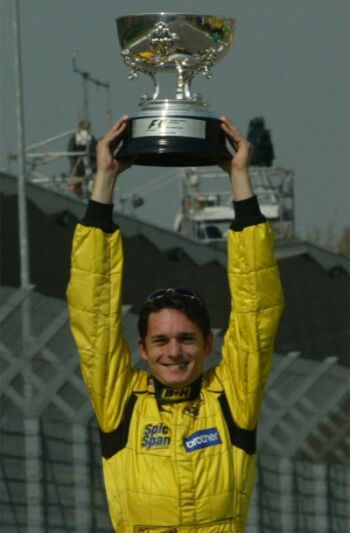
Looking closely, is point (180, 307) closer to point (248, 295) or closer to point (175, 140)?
point (248, 295)

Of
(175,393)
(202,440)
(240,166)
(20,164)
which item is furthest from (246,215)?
(20,164)

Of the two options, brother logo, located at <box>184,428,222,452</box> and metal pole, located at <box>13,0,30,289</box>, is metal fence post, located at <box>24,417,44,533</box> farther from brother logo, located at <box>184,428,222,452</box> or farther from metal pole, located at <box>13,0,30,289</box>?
metal pole, located at <box>13,0,30,289</box>

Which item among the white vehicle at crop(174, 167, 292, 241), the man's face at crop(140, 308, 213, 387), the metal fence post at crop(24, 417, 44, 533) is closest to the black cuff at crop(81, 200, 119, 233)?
the man's face at crop(140, 308, 213, 387)

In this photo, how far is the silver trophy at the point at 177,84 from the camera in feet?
24.2

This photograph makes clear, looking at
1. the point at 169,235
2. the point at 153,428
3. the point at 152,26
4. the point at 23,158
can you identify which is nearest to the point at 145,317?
the point at 153,428

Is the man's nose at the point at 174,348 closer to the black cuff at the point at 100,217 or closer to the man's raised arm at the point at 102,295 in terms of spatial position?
the man's raised arm at the point at 102,295

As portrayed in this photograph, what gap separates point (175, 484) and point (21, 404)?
17.4ft

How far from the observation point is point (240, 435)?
24.0 feet

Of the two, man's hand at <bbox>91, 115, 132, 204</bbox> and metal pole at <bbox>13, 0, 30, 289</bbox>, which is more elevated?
man's hand at <bbox>91, 115, 132, 204</bbox>

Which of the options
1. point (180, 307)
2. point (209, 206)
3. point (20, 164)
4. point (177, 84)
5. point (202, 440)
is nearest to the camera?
point (202, 440)

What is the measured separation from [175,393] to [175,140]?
2.48ft

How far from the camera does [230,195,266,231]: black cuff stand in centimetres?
725

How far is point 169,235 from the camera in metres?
30.3

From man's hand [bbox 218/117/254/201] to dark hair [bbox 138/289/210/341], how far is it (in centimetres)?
34
